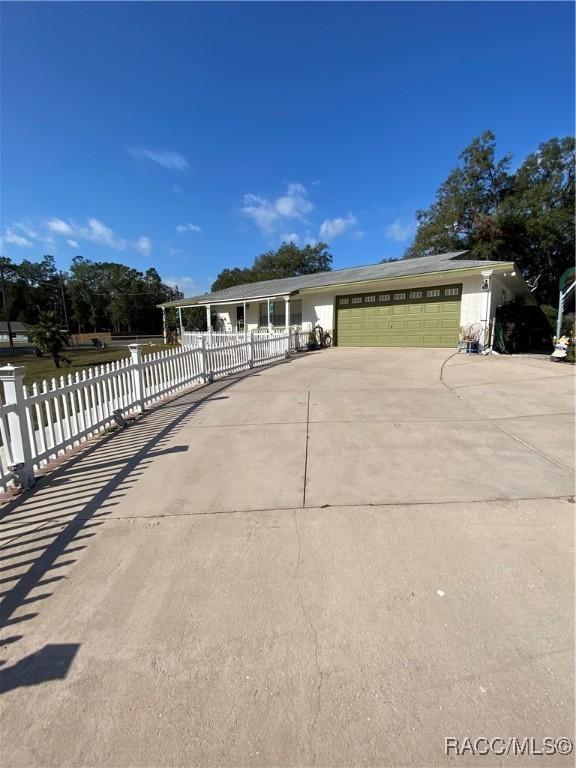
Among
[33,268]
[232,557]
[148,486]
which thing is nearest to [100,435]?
[148,486]

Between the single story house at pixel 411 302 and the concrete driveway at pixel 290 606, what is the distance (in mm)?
9361

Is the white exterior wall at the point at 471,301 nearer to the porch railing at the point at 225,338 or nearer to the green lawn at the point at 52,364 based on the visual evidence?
the porch railing at the point at 225,338

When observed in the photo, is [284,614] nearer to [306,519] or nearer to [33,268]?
[306,519]

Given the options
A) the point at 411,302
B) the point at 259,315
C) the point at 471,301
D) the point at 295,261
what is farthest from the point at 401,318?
the point at 295,261

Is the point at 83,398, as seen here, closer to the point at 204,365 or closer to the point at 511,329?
the point at 204,365

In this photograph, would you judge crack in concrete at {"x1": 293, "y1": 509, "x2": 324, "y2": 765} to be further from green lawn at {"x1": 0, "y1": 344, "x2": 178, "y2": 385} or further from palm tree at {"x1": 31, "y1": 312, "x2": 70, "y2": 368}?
palm tree at {"x1": 31, "y1": 312, "x2": 70, "y2": 368}

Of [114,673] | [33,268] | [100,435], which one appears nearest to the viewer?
[114,673]

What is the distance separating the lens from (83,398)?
4.93 meters

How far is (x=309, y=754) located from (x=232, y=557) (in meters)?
1.20

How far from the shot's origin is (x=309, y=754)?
4.46 ft

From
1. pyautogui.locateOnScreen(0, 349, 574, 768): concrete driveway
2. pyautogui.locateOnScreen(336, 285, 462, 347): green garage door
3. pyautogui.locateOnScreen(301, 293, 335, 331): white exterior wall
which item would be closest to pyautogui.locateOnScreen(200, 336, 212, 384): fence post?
pyautogui.locateOnScreen(0, 349, 574, 768): concrete driveway

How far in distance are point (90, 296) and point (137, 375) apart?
7029 centimetres

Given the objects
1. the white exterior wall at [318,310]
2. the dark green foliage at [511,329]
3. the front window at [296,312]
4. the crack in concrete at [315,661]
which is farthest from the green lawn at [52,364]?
the dark green foliage at [511,329]

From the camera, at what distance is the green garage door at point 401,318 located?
13.2 m
